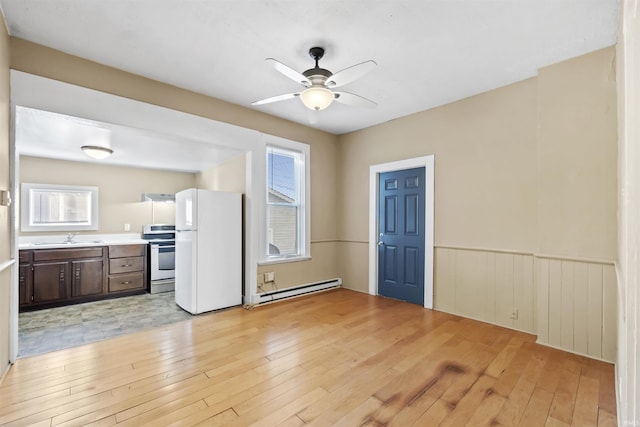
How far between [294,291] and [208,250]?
149 cm

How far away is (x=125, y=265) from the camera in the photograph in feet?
16.4

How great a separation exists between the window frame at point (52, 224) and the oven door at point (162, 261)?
1275 millimetres

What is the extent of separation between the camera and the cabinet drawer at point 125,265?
488 cm

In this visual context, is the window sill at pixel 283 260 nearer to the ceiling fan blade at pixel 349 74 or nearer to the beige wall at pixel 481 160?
the beige wall at pixel 481 160

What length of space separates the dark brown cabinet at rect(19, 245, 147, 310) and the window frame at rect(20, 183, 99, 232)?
36.3 inches

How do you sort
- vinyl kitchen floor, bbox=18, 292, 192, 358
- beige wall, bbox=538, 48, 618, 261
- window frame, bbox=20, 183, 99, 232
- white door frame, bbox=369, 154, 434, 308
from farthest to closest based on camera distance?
window frame, bbox=20, 183, 99, 232
white door frame, bbox=369, 154, 434, 308
vinyl kitchen floor, bbox=18, 292, 192, 358
beige wall, bbox=538, 48, 618, 261

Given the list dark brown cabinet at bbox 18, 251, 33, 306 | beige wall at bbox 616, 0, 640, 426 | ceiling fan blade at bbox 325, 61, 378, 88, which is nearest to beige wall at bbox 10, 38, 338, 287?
ceiling fan blade at bbox 325, 61, 378, 88

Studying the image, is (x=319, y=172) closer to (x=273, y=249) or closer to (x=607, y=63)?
(x=273, y=249)

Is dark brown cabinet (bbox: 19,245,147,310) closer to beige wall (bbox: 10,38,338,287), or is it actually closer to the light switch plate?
beige wall (bbox: 10,38,338,287)

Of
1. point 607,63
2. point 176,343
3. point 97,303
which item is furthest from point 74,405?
point 607,63

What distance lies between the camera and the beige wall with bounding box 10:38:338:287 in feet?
8.67

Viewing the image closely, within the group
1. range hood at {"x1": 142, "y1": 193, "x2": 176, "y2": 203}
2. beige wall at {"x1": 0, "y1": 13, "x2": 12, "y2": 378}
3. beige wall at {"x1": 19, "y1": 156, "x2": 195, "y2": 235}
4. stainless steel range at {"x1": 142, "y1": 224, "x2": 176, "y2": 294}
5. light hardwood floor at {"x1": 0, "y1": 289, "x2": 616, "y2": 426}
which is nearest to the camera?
light hardwood floor at {"x1": 0, "y1": 289, "x2": 616, "y2": 426}

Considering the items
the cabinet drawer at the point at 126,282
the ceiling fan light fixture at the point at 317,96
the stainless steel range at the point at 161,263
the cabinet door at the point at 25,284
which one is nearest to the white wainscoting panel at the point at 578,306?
the ceiling fan light fixture at the point at 317,96

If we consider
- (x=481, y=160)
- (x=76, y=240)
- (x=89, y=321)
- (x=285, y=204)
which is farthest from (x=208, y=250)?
(x=481, y=160)
